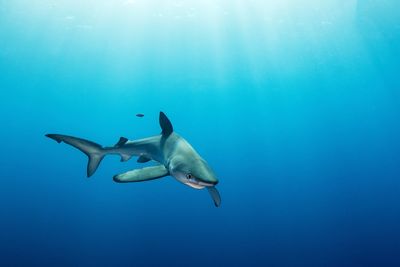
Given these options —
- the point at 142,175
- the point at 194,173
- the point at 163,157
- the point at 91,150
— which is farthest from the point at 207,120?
the point at 194,173

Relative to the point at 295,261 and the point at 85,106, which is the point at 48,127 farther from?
the point at 295,261

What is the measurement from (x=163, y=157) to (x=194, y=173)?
5.40 feet

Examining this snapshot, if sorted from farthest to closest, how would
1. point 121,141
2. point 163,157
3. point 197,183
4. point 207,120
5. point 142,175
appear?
point 207,120 → point 121,141 → point 163,157 → point 142,175 → point 197,183

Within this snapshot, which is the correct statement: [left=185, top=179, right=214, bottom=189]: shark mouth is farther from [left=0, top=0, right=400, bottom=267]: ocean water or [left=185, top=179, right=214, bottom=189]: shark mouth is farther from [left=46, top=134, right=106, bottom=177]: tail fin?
[left=0, top=0, right=400, bottom=267]: ocean water

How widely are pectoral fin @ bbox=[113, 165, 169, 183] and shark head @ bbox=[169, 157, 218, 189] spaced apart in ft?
0.82

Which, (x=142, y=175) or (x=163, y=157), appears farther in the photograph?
(x=163, y=157)

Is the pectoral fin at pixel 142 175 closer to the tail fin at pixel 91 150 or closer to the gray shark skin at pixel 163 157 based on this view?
the gray shark skin at pixel 163 157

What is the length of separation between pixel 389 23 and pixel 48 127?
51.1 metres

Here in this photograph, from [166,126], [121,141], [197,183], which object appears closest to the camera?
[197,183]

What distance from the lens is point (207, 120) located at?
212ft

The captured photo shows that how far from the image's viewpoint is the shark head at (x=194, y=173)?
162 inches

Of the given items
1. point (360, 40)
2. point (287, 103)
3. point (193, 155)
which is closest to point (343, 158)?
point (287, 103)

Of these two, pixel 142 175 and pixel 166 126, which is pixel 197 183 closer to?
pixel 142 175

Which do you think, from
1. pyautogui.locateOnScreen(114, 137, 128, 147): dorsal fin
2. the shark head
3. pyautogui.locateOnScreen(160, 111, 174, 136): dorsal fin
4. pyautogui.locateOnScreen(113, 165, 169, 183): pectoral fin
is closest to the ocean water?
pyautogui.locateOnScreen(114, 137, 128, 147): dorsal fin
